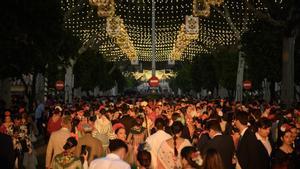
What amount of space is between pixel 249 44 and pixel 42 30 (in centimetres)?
2248

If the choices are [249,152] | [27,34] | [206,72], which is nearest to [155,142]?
[249,152]

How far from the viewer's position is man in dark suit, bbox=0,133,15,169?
904 cm

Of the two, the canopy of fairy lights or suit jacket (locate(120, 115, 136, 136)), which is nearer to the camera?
suit jacket (locate(120, 115, 136, 136))

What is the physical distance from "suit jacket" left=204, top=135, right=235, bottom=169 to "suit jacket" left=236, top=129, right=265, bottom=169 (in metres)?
0.13

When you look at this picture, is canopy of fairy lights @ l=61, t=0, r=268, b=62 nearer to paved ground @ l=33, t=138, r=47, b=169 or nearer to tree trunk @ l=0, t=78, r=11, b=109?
tree trunk @ l=0, t=78, r=11, b=109

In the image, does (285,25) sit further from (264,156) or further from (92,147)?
(264,156)

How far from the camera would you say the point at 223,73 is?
67500 millimetres

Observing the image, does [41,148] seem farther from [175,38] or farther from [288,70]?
[175,38]

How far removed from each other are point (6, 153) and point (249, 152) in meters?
3.46

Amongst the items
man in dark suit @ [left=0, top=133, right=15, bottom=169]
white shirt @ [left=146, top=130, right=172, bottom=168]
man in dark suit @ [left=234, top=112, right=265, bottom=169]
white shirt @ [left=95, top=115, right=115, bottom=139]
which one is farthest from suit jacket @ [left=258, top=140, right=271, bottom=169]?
white shirt @ [left=95, top=115, right=115, bottom=139]

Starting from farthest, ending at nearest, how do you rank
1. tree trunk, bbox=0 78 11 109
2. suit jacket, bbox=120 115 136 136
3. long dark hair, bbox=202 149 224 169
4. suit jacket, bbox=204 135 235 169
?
tree trunk, bbox=0 78 11 109
suit jacket, bbox=120 115 136 136
suit jacket, bbox=204 135 235 169
long dark hair, bbox=202 149 224 169

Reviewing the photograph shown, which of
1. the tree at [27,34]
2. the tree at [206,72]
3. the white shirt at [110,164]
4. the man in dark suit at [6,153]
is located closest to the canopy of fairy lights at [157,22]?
the tree at [206,72]

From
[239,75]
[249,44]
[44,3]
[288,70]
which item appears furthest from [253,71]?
[44,3]

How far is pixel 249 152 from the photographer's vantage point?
9.95m
